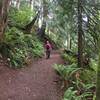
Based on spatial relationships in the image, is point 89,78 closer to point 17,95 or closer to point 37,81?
point 37,81

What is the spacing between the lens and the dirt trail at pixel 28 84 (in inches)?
411

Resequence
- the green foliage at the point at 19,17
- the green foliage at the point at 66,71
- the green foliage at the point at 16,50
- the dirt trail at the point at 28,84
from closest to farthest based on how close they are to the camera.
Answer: the dirt trail at the point at 28,84 → the green foliage at the point at 66,71 → the green foliage at the point at 16,50 → the green foliage at the point at 19,17

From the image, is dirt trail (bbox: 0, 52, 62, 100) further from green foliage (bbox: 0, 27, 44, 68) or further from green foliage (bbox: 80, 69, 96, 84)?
green foliage (bbox: 80, 69, 96, 84)

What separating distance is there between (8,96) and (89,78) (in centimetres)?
600

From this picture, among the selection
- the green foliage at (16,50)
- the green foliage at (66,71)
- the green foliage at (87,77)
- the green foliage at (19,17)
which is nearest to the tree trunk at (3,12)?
the green foliage at (16,50)

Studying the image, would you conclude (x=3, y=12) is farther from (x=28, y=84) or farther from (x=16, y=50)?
(x=28, y=84)

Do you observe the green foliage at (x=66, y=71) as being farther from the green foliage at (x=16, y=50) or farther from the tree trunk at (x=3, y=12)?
the tree trunk at (x=3, y=12)

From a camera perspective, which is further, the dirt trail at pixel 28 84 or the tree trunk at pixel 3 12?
the tree trunk at pixel 3 12

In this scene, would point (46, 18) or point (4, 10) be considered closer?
point (4, 10)

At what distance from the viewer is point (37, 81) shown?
12812 mm

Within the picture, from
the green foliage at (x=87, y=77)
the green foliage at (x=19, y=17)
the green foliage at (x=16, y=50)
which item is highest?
the green foliage at (x=19, y=17)

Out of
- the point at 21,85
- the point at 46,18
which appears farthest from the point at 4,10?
the point at 46,18

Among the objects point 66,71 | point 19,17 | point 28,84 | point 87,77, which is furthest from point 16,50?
point 19,17

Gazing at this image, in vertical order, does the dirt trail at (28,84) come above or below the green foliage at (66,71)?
below
